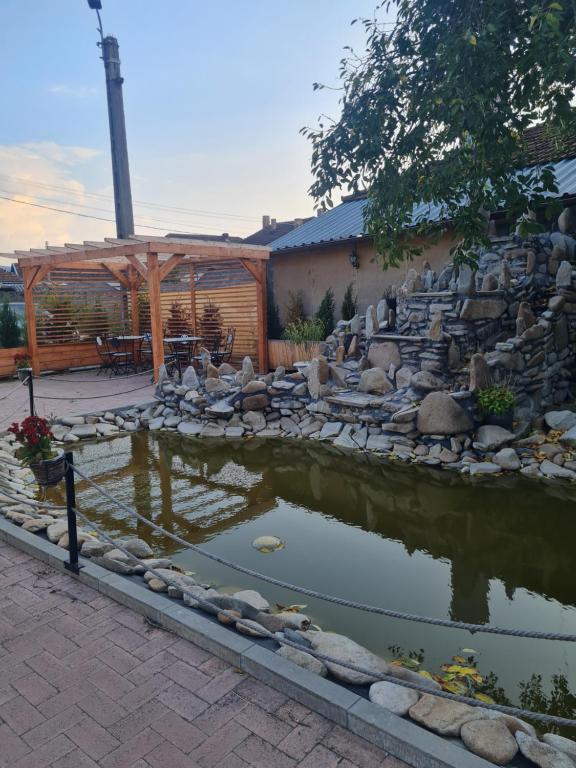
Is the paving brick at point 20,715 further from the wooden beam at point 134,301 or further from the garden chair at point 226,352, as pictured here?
the wooden beam at point 134,301

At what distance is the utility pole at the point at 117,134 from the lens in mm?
12305

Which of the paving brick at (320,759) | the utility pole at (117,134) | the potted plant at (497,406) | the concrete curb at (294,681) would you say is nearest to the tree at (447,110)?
the potted plant at (497,406)

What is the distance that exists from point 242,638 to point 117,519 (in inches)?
107

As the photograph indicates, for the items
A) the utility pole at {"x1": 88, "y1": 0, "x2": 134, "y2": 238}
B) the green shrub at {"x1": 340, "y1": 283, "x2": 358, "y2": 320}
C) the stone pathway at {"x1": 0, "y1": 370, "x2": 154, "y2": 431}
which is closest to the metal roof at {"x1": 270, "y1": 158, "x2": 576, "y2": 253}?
the green shrub at {"x1": 340, "y1": 283, "x2": 358, "y2": 320}

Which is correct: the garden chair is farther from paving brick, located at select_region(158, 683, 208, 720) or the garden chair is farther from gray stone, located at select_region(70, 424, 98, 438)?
paving brick, located at select_region(158, 683, 208, 720)

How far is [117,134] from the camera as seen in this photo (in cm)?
1238

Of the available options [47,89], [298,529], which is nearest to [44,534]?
[298,529]

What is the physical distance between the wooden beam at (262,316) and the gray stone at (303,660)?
900 cm

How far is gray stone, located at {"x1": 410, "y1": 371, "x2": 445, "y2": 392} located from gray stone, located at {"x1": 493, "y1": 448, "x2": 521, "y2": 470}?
4.17ft

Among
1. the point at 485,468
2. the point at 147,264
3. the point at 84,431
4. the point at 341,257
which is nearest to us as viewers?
the point at 485,468

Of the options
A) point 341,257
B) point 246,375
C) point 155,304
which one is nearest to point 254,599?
point 246,375

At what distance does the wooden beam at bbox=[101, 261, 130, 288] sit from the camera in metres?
13.0

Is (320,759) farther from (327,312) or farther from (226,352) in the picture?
(226,352)

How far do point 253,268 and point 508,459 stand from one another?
712 cm
